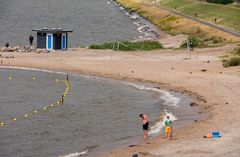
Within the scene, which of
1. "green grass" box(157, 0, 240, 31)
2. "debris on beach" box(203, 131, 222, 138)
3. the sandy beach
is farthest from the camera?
"green grass" box(157, 0, 240, 31)

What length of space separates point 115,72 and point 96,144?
28.4 meters

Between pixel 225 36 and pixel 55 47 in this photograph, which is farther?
pixel 225 36

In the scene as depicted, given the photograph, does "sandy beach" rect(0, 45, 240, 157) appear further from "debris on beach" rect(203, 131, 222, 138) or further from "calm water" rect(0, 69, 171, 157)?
"calm water" rect(0, 69, 171, 157)

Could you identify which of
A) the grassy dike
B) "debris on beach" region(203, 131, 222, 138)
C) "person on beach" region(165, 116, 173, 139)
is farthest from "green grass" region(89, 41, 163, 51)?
"debris on beach" region(203, 131, 222, 138)

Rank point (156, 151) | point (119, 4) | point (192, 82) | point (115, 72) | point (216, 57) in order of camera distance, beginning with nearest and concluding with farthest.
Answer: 1. point (156, 151)
2. point (192, 82)
3. point (115, 72)
4. point (216, 57)
5. point (119, 4)

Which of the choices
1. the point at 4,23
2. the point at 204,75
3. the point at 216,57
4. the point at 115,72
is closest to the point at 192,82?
the point at 204,75

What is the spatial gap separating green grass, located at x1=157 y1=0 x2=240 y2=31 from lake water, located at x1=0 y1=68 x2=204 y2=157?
41.8 m

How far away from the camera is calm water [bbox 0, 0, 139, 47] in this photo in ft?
338

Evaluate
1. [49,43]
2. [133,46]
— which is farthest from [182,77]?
[49,43]

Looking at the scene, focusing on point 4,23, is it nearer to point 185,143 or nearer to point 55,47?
point 55,47

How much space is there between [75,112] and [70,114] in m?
0.81

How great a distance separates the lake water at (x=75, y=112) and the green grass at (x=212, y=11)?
41.8 metres

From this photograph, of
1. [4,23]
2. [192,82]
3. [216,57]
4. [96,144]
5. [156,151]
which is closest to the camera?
[156,151]

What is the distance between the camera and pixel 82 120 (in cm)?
4156
